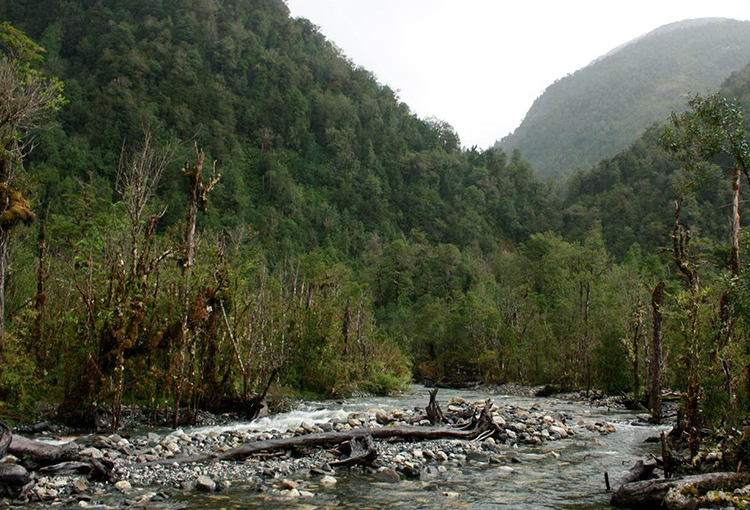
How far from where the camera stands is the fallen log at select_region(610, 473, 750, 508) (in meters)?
8.64

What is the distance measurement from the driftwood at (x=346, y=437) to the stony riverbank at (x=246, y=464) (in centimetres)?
19

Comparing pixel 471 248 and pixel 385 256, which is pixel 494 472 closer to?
pixel 385 256

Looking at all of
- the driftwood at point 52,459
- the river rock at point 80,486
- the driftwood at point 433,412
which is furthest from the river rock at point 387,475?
the river rock at point 80,486

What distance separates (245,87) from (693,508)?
118710mm

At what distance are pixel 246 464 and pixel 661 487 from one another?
26.3 ft

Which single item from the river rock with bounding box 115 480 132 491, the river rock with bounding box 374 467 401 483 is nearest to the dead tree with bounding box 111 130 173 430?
the river rock with bounding box 115 480 132 491

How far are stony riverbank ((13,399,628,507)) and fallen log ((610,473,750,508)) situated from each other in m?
3.21

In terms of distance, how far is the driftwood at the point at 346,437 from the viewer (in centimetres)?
1166

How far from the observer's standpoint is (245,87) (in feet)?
377

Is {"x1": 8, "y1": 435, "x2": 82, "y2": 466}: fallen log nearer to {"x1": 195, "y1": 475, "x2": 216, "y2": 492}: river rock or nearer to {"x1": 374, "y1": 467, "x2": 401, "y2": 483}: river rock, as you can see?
{"x1": 195, "y1": 475, "x2": 216, "y2": 492}: river rock

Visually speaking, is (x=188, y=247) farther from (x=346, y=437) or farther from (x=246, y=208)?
(x=246, y=208)

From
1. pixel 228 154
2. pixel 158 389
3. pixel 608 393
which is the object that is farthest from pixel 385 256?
pixel 158 389

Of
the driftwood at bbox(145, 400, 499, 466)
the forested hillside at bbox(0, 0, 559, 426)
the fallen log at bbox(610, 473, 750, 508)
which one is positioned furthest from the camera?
the forested hillside at bbox(0, 0, 559, 426)

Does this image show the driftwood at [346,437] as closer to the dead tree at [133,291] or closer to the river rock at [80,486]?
the river rock at [80,486]
